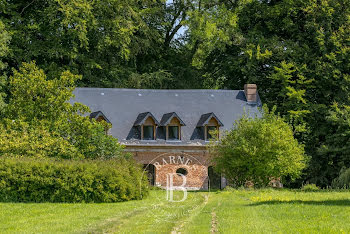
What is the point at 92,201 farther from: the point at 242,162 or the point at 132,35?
the point at 132,35

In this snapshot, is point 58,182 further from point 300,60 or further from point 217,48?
point 217,48

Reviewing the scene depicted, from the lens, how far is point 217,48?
44.2m

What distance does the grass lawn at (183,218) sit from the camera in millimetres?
12508

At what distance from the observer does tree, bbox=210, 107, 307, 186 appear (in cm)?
2948

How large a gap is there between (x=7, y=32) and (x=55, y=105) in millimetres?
11093

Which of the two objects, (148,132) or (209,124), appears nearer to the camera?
(148,132)

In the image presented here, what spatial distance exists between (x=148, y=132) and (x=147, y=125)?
468 millimetres

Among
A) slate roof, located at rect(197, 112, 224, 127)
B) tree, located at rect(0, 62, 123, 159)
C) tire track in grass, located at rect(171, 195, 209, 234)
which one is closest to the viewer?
tire track in grass, located at rect(171, 195, 209, 234)

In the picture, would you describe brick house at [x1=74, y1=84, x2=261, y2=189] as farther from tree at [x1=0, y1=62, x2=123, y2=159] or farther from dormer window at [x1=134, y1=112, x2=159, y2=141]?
tree at [x1=0, y1=62, x2=123, y2=159]

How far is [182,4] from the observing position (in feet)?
149

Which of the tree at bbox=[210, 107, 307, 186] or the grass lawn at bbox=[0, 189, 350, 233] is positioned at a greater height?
the tree at bbox=[210, 107, 307, 186]

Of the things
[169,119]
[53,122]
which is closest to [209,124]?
[169,119]

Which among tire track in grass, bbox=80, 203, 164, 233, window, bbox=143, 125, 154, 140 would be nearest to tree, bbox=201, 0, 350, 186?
window, bbox=143, 125, 154, 140

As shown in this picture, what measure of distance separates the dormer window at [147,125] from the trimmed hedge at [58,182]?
42.7 ft
